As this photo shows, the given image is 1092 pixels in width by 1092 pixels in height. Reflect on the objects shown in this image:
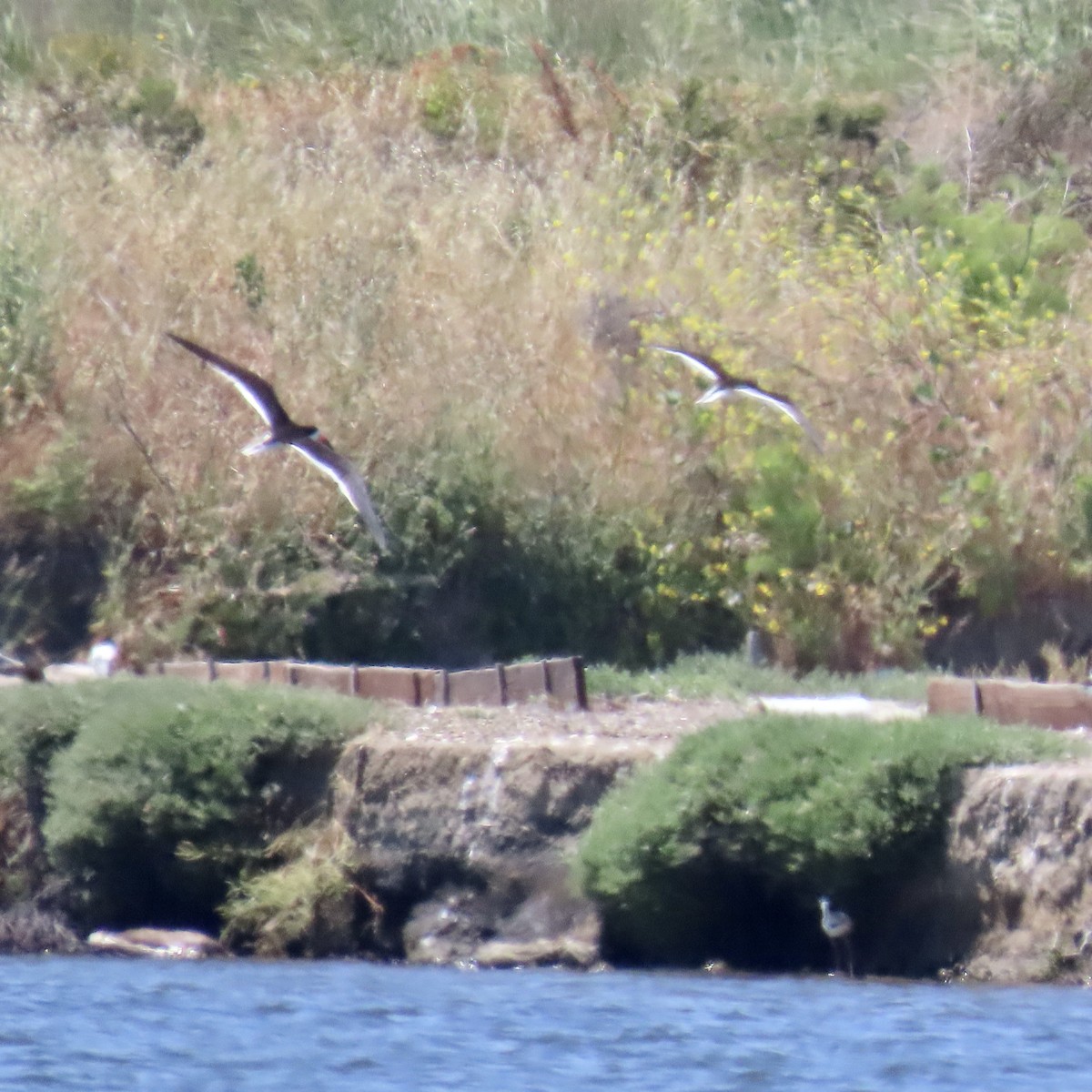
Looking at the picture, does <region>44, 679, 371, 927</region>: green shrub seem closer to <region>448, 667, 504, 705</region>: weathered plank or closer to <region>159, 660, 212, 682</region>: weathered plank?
<region>448, 667, 504, 705</region>: weathered plank

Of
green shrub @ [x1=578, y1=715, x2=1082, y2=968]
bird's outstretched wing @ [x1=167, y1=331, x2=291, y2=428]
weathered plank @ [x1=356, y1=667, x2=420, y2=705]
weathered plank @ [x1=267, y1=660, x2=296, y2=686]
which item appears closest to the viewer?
bird's outstretched wing @ [x1=167, y1=331, x2=291, y2=428]

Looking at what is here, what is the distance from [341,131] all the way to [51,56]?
3449mm

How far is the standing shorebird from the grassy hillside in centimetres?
537

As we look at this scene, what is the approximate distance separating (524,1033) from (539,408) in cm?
822

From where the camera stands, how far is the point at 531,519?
53.2ft

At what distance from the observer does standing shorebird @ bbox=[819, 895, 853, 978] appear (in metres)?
10.3

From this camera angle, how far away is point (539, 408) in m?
16.9

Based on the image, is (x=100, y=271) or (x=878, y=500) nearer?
(x=878, y=500)

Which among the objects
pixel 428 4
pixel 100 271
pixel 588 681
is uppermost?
pixel 428 4

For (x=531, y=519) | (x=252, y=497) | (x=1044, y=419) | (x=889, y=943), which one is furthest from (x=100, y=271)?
(x=889, y=943)

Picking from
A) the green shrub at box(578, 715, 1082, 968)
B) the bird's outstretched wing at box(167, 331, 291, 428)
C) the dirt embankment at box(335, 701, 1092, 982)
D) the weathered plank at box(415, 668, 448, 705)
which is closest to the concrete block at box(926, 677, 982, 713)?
the green shrub at box(578, 715, 1082, 968)

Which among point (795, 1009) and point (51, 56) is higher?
point (51, 56)

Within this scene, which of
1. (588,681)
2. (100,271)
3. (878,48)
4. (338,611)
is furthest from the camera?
(878,48)

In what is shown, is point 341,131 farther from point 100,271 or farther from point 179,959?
point 179,959
